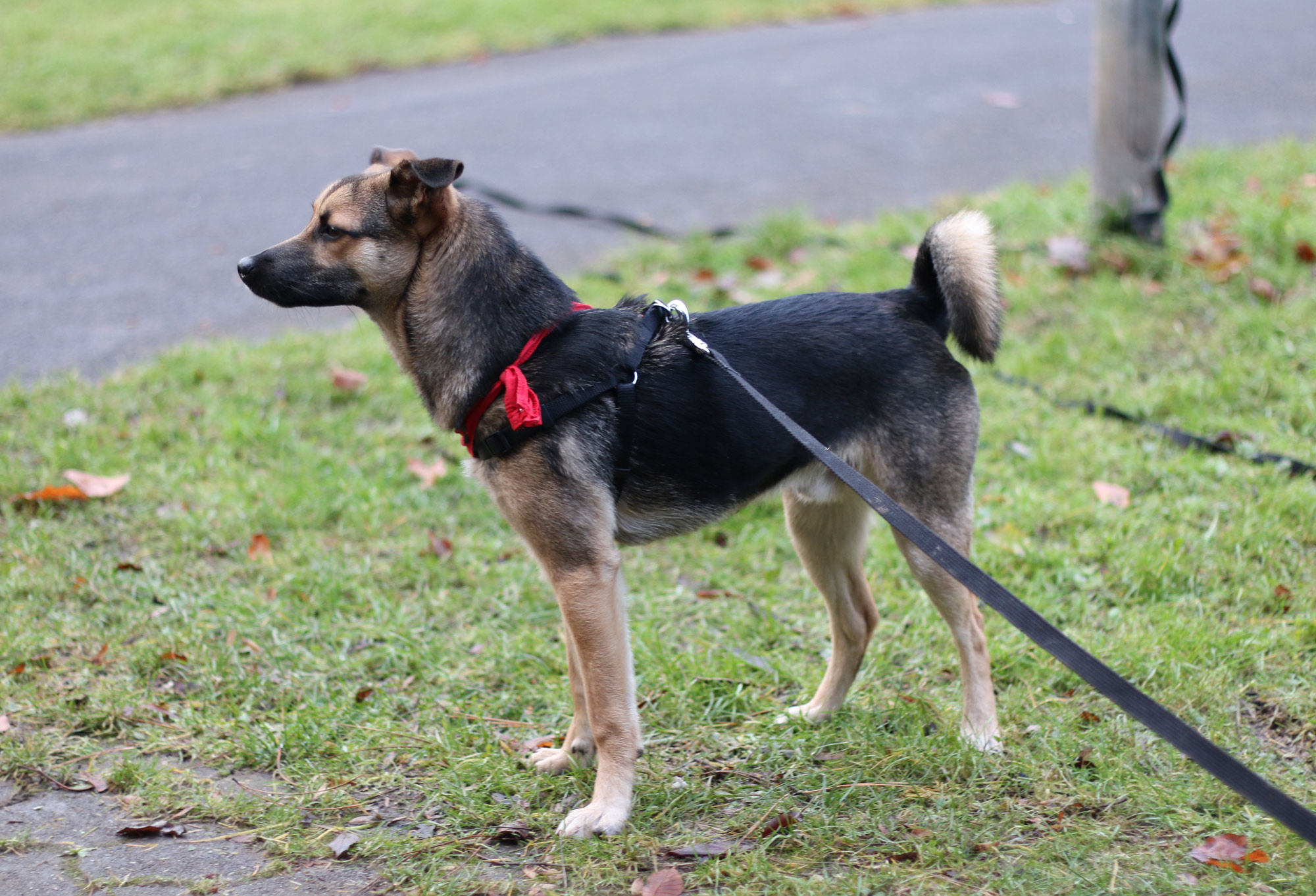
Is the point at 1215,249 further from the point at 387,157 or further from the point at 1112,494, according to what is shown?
the point at 387,157

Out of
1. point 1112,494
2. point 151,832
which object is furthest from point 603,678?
point 1112,494

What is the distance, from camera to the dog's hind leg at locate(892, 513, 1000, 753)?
3.53 metres

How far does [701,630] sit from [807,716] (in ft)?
2.21

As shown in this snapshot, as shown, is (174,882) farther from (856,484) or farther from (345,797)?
(856,484)

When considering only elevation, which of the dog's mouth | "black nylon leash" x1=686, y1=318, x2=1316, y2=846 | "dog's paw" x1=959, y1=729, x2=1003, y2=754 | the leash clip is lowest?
"dog's paw" x1=959, y1=729, x2=1003, y2=754

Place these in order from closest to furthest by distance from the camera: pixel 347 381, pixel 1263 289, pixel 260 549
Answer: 1. pixel 260 549
2. pixel 347 381
3. pixel 1263 289

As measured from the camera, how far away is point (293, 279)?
3328 mm

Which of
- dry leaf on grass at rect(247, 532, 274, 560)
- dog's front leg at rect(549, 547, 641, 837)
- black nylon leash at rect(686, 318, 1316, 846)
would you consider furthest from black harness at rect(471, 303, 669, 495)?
dry leaf on grass at rect(247, 532, 274, 560)

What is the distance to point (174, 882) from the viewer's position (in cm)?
303

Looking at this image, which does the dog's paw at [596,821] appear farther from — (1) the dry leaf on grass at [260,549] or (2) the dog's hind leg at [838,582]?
(1) the dry leaf on grass at [260,549]

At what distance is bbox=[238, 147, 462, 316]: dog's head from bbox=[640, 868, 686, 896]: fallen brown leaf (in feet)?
6.31

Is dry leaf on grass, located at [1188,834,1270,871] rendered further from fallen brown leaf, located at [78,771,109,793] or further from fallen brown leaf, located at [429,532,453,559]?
fallen brown leaf, located at [78,771,109,793]

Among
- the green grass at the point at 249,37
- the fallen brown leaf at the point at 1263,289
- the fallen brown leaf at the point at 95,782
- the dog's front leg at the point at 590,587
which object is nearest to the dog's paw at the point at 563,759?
the dog's front leg at the point at 590,587

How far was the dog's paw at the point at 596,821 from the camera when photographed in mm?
3205
